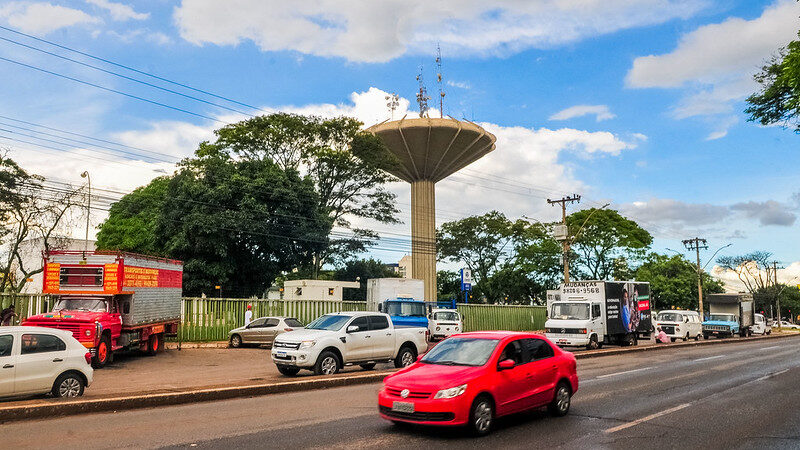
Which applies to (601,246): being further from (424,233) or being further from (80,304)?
(80,304)

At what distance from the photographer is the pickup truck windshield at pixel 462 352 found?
31.1 feet

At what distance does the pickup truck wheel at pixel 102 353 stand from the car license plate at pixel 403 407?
14.2 meters

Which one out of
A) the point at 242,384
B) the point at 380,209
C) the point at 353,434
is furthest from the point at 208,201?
the point at 353,434

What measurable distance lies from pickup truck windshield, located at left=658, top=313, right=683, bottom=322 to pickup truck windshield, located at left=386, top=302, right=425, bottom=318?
1978 cm

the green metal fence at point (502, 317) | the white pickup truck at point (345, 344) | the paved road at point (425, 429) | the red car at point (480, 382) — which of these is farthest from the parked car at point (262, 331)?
the red car at point (480, 382)

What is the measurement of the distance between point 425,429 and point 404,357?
936 cm

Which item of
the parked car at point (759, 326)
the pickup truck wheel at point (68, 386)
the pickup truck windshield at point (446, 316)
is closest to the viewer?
the pickup truck wheel at point (68, 386)

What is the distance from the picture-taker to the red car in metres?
8.58

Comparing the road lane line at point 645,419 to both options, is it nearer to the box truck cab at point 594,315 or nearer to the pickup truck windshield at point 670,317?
the box truck cab at point 594,315

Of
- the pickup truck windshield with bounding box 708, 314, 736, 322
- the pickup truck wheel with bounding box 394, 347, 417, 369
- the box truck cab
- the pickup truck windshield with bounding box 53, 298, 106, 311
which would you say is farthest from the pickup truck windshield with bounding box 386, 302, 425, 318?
the pickup truck windshield with bounding box 708, 314, 736, 322

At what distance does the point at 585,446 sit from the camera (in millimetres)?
8289

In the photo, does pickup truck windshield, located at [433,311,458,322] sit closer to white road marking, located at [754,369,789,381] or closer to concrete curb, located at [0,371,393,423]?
white road marking, located at [754,369,789,381]

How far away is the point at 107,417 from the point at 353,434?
4455 millimetres

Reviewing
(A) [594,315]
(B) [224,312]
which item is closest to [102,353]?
(B) [224,312]
